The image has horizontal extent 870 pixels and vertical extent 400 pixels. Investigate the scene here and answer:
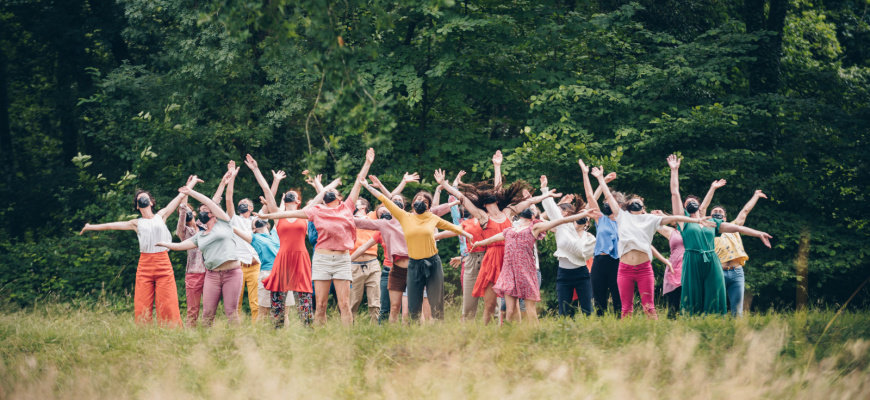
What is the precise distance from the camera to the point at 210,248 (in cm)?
789

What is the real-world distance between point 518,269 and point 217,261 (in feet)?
A: 11.7

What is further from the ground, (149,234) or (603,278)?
(149,234)

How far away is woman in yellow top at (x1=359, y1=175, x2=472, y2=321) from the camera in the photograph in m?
7.73

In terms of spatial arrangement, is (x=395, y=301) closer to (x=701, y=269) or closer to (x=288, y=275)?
(x=288, y=275)

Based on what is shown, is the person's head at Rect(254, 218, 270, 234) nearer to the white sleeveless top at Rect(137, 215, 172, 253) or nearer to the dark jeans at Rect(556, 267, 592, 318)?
the white sleeveless top at Rect(137, 215, 172, 253)

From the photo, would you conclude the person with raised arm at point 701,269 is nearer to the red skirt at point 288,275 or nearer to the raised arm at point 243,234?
the red skirt at point 288,275

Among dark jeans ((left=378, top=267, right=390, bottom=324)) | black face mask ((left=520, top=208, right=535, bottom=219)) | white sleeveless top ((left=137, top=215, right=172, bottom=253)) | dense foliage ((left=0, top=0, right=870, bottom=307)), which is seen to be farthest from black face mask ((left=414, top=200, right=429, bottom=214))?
dense foliage ((left=0, top=0, right=870, bottom=307))

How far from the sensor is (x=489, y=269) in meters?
7.75

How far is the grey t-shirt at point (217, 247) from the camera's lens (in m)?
7.86

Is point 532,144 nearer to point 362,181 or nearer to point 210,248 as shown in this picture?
point 362,181

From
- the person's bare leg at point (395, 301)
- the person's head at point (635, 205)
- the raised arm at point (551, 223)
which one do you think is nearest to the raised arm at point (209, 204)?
the person's bare leg at point (395, 301)

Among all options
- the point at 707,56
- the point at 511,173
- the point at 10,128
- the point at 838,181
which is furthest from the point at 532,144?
the point at 10,128

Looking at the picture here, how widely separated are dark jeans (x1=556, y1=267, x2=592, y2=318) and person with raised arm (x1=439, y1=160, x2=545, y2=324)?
32.0 inches

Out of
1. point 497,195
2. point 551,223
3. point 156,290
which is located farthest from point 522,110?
point 156,290
